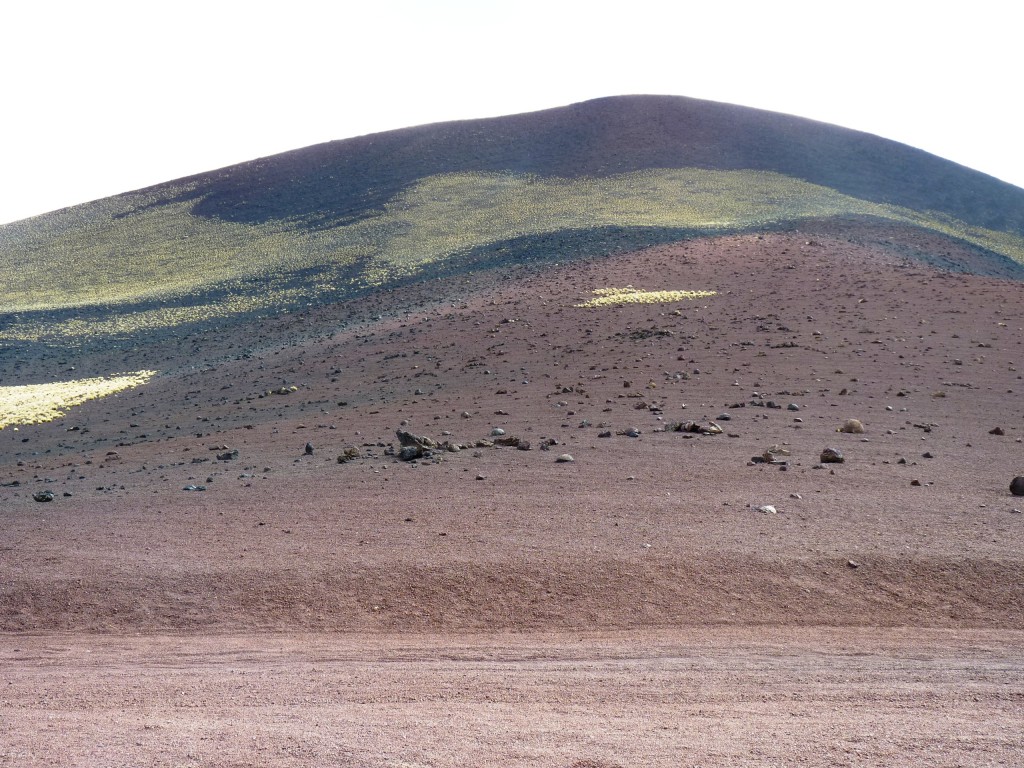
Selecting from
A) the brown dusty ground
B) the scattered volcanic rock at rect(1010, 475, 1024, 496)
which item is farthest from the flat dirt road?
the scattered volcanic rock at rect(1010, 475, 1024, 496)

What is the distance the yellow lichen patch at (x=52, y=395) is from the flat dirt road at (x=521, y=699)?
16594mm

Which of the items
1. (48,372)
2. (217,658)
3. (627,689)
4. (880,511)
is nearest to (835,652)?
(627,689)

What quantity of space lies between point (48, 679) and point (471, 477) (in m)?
6.11

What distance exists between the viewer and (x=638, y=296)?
26641 millimetres

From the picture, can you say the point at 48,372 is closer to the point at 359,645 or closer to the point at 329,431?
the point at 329,431

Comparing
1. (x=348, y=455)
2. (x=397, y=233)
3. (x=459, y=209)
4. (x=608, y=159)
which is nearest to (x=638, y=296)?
(x=348, y=455)

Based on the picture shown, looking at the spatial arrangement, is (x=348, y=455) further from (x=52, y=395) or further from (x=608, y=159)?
(x=608, y=159)

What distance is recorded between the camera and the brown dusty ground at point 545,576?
222 inches

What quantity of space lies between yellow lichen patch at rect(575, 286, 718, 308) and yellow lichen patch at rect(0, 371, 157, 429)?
13.6 m

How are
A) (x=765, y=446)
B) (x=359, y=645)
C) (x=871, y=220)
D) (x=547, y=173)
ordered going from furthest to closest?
(x=547, y=173), (x=871, y=220), (x=765, y=446), (x=359, y=645)

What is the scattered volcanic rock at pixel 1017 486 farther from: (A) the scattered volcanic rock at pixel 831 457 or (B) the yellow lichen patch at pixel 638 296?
(B) the yellow lichen patch at pixel 638 296

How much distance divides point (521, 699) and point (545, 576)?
96.8 inches

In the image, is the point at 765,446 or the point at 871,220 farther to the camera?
the point at 871,220

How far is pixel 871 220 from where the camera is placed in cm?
3609
